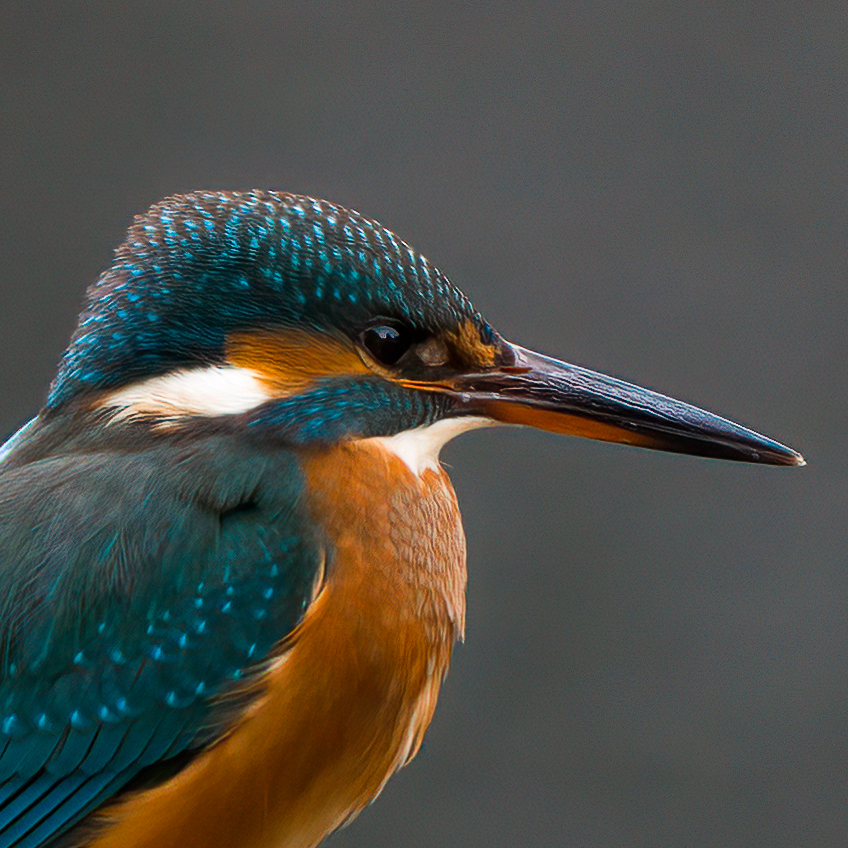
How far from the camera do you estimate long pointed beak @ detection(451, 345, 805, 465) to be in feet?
2.50

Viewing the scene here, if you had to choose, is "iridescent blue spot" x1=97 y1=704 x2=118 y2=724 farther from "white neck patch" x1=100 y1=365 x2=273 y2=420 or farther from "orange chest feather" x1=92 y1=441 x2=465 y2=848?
"white neck patch" x1=100 y1=365 x2=273 y2=420

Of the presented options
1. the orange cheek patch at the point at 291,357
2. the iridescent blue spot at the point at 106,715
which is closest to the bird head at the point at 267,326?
the orange cheek patch at the point at 291,357

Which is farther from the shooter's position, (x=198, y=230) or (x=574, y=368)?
(x=574, y=368)

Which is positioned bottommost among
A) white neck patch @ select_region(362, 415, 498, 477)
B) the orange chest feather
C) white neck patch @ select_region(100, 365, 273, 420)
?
the orange chest feather

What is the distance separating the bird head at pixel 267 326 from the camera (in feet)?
2.25

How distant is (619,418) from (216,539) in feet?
0.83

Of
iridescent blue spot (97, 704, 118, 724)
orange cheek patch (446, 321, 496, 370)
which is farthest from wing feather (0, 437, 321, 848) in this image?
orange cheek patch (446, 321, 496, 370)

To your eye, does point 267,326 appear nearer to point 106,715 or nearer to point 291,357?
point 291,357

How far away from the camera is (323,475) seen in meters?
0.70

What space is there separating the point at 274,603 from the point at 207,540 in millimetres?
50

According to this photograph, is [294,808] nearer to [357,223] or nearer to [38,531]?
[38,531]

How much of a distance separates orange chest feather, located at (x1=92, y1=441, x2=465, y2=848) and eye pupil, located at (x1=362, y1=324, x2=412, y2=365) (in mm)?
52

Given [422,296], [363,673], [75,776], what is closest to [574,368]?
[422,296]

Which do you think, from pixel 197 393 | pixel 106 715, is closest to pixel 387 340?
pixel 197 393
